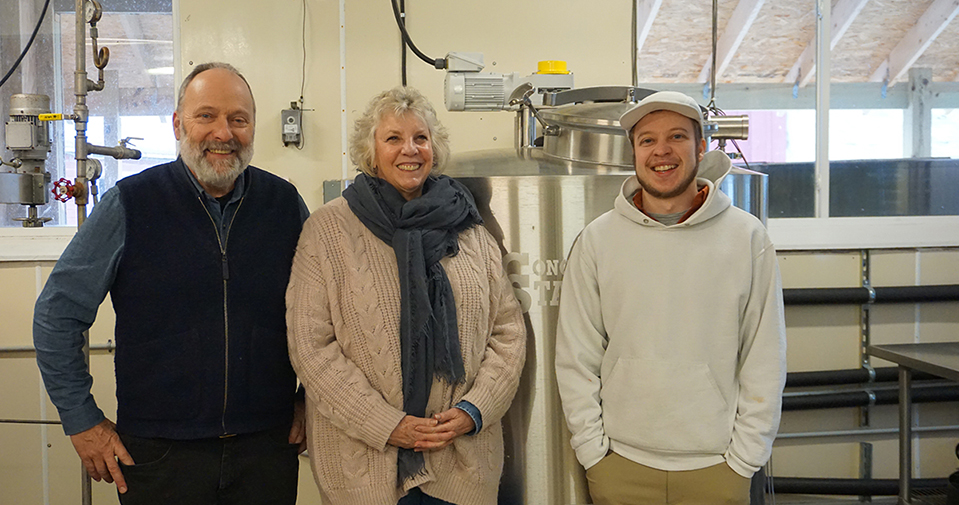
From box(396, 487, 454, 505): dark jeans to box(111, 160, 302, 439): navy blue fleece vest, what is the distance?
0.32m

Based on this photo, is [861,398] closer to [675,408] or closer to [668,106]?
[675,408]

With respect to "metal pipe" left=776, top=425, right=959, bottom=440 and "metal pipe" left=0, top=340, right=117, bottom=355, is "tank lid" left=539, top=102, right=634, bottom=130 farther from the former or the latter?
"metal pipe" left=0, top=340, right=117, bottom=355

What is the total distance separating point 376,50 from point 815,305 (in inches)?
74.1

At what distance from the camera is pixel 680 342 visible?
4.51 feet

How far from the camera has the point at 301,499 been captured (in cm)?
255

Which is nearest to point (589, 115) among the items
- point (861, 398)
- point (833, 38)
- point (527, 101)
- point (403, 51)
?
point (527, 101)

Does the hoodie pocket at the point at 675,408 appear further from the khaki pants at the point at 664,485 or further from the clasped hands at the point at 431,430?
the clasped hands at the point at 431,430

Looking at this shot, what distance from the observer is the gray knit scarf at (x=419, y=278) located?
1405mm

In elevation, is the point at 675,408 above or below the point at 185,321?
below

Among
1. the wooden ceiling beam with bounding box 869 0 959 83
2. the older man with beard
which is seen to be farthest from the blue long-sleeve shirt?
the wooden ceiling beam with bounding box 869 0 959 83

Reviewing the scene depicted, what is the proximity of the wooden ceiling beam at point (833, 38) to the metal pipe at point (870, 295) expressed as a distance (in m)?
0.95

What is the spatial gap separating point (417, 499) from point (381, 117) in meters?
0.79

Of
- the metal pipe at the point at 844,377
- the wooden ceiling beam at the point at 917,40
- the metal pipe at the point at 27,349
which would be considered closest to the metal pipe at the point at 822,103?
the wooden ceiling beam at the point at 917,40

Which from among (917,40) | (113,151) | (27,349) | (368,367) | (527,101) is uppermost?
(917,40)
